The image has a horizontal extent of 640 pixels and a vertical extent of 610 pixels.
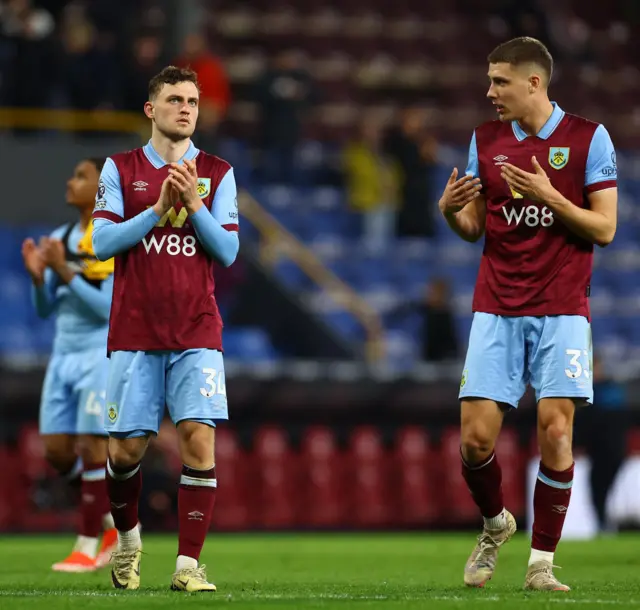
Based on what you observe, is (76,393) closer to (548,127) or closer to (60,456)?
(60,456)

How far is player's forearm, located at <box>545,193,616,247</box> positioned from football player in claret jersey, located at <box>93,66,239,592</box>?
4.86 ft

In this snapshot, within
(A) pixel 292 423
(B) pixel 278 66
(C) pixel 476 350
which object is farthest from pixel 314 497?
(C) pixel 476 350

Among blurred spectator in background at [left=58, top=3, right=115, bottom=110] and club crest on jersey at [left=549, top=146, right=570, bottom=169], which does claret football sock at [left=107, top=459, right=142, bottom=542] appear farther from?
blurred spectator in background at [left=58, top=3, right=115, bottom=110]

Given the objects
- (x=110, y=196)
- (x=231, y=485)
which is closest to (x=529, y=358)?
(x=110, y=196)

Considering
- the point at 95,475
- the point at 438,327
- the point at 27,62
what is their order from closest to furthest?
1. the point at 95,475
2. the point at 438,327
3. the point at 27,62

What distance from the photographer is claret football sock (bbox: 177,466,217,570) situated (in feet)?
23.7

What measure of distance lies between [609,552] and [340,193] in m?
10.3

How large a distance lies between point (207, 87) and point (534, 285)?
42.8 feet

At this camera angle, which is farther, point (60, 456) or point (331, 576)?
point (60, 456)

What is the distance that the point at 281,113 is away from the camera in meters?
20.9

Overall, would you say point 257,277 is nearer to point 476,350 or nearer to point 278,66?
point 278,66

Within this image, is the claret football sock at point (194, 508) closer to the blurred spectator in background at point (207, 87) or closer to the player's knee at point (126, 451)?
the player's knee at point (126, 451)

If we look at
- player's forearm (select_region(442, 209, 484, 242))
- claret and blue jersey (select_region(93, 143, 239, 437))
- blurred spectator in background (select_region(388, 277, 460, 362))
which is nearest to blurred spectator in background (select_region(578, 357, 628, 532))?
blurred spectator in background (select_region(388, 277, 460, 362))

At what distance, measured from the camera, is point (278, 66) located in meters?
21.3
